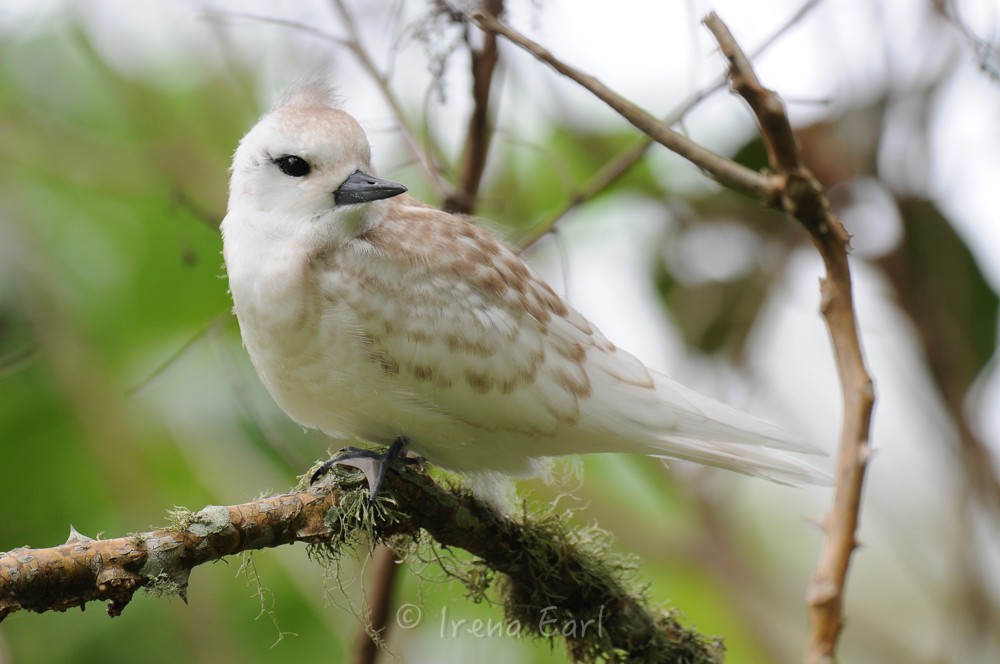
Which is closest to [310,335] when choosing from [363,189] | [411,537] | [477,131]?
[363,189]

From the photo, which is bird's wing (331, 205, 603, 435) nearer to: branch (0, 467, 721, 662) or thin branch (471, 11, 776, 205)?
Answer: branch (0, 467, 721, 662)

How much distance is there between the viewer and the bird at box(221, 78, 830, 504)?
198cm

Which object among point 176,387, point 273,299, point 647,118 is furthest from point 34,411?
point 647,118

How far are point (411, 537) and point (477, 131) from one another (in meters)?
1.16

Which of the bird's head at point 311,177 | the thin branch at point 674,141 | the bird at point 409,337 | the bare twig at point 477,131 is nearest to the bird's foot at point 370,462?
Result: the bird at point 409,337

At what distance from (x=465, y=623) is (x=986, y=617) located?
1532 millimetres

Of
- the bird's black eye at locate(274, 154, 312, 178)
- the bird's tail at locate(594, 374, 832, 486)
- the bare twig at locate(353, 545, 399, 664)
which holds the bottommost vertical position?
the bare twig at locate(353, 545, 399, 664)

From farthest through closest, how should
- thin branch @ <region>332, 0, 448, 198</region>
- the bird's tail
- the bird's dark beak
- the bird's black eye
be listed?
thin branch @ <region>332, 0, 448, 198</region>, the bird's tail, the bird's black eye, the bird's dark beak

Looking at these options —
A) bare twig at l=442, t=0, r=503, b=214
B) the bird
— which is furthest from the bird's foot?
bare twig at l=442, t=0, r=503, b=214

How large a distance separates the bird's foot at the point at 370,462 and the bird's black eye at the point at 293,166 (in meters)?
0.57

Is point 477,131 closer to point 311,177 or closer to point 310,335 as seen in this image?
point 311,177

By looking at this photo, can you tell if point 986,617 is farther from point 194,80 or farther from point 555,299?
point 194,80

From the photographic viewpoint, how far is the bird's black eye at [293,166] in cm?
208

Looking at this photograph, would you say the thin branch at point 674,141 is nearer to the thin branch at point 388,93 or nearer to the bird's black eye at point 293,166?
the bird's black eye at point 293,166
